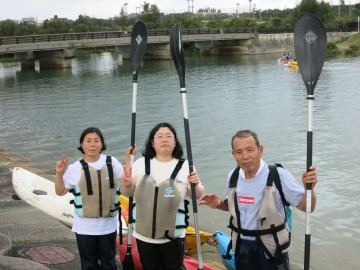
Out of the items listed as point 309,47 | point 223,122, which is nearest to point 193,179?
point 309,47

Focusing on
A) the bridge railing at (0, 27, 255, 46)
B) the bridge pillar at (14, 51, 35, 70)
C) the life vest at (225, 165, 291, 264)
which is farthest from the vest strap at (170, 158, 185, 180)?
the bridge pillar at (14, 51, 35, 70)

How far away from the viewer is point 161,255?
3.87 m

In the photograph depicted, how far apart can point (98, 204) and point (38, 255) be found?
1.50 metres

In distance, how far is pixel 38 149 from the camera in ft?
50.4

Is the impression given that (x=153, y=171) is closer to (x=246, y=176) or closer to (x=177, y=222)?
(x=177, y=222)

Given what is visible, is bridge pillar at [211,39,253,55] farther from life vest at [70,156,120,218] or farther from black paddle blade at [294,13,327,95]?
life vest at [70,156,120,218]

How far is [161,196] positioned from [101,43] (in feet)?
136

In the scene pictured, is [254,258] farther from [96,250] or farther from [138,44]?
[138,44]

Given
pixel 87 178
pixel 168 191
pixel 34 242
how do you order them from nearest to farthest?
1. pixel 168 191
2. pixel 87 178
3. pixel 34 242

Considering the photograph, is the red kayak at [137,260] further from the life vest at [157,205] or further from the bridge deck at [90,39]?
the bridge deck at [90,39]

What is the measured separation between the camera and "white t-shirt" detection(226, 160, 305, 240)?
3.31 meters

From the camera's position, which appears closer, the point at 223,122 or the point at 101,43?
the point at 223,122

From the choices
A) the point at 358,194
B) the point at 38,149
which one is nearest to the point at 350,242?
the point at 358,194

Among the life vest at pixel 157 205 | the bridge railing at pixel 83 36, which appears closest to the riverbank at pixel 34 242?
the life vest at pixel 157 205
